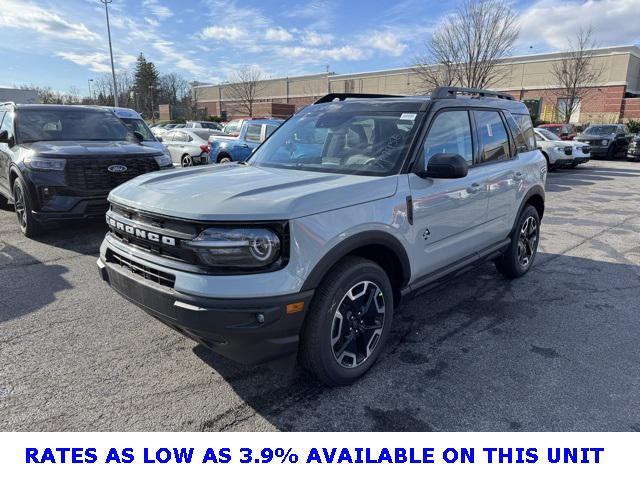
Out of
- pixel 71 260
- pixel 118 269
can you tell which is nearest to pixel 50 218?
pixel 71 260

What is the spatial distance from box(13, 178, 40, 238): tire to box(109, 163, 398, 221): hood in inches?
147

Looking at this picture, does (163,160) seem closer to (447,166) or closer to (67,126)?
(67,126)

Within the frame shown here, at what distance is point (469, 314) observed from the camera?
4125mm

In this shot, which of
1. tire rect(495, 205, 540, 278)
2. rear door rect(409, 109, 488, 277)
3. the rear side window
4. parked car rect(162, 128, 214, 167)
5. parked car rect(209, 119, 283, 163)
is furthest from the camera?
parked car rect(162, 128, 214, 167)

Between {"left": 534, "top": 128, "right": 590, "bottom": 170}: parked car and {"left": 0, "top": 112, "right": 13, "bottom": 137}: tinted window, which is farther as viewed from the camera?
{"left": 534, "top": 128, "right": 590, "bottom": 170}: parked car

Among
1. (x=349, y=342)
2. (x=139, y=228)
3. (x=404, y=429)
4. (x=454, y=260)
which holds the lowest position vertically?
(x=404, y=429)

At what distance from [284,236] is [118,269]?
4.15 feet

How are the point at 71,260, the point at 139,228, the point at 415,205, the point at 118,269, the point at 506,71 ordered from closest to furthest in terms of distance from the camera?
the point at 139,228 < the point at 118,269 < the point at 415,205 < the point at 71,260 < the point at 506,71

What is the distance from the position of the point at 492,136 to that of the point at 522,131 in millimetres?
854

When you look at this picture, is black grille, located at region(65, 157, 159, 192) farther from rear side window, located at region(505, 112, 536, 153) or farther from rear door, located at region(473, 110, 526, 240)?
rear side window, located at region(505, 112, 536, 153)

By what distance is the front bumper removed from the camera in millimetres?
2293

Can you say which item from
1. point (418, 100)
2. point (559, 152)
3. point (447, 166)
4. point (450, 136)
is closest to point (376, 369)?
point (447, 166)

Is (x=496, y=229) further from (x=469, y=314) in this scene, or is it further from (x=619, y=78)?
(x=619, y=78)

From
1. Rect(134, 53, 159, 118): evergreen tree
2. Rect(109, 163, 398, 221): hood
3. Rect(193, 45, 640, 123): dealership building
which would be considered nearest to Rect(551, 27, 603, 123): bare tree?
Rect(193, 45, 640, 123): dealership building
